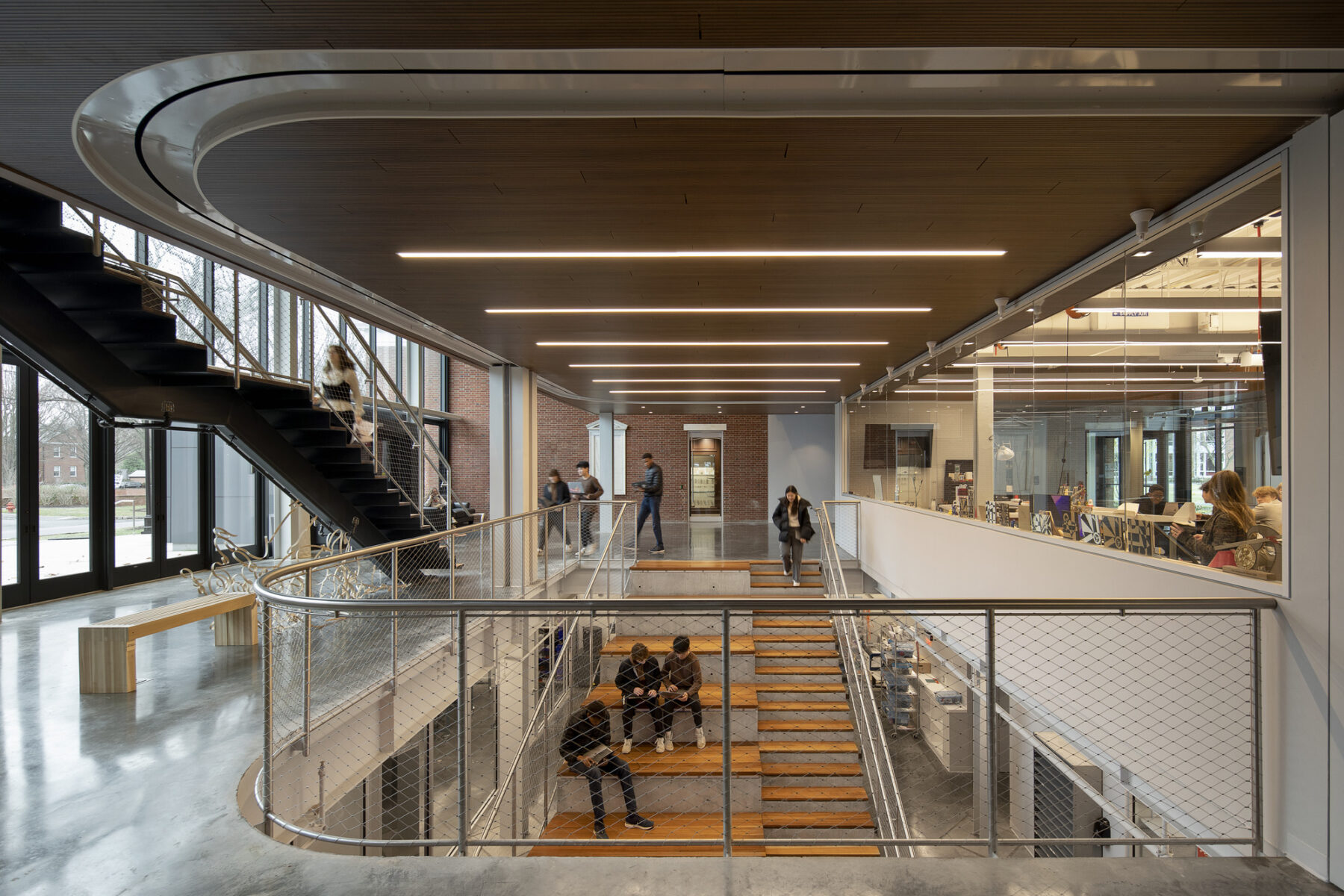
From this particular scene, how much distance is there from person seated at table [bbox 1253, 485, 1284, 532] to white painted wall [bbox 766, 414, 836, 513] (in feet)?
47.3

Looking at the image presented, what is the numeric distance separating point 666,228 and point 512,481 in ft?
19.4

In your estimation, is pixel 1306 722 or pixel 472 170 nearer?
pixel 1306 722

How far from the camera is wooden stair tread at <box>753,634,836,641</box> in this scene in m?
9.84

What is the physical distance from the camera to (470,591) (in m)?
7.51

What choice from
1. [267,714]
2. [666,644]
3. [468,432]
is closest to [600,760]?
[666,644]

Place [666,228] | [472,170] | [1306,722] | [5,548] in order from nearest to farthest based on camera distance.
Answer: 1. [1306,722]
2. [472,170]
3. [666,228]
4. [5,548]

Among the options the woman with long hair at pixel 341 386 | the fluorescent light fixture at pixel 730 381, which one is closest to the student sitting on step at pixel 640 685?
the woman with long hair at pixel 341 386

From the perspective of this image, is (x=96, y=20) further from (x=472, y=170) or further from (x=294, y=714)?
(x=294, y=714)

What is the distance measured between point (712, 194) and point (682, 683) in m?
5.06

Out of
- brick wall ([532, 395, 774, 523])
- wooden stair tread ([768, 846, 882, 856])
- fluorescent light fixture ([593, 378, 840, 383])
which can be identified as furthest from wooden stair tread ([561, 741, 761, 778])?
brick wall ([532, 395, 774, 523])

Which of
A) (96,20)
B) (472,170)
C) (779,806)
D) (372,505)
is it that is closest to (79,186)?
(96,20)

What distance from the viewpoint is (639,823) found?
6.43 meters

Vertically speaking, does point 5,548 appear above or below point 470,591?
above

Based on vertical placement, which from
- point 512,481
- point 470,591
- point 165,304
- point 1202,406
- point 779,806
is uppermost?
point 165,304
